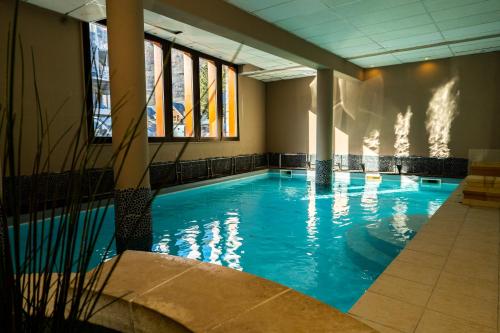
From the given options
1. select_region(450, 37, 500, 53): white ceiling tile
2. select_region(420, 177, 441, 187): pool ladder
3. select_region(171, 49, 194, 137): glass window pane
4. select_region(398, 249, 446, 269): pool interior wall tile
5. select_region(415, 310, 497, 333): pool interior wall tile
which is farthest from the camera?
select_region(420, 177, 441, 187): pool ladder

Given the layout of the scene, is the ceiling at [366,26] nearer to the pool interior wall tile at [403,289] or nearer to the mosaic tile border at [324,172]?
the mosaic tile border at [324,172]

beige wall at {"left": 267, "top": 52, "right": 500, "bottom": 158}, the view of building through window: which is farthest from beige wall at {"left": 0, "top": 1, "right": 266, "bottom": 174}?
beige wall at {"left": 267, "top": 52, "right": 500, "bottom": 158}

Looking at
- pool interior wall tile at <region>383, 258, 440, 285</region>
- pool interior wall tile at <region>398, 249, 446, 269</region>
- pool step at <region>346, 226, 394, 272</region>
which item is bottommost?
pool step at <region>346, 226, 394, 272</region>

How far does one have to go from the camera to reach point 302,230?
15.2 feet

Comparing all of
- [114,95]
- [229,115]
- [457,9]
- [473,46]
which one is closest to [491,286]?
[114,95]

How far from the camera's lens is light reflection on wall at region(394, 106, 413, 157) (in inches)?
373

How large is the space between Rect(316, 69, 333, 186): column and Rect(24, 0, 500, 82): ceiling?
772 mm

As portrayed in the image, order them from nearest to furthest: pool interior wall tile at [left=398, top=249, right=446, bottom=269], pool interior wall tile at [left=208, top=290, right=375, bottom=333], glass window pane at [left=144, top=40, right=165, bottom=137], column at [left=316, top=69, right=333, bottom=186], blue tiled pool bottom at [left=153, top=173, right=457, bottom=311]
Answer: pool interior wall tile at [left=208, top=290, right=375, bottom=333], pool interior wall tile at [left=398, top=249, right=446, bottom=269], blue tiled pool bottom at [left=153, top=173, right=457, bottom=311], glass window pane at [left=144, top=40, right=165, bottom=137], column at [left=316, top=69, right=333, bottom=186]

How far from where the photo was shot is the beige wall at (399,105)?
8.42 metres

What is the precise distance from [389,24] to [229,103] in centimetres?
555

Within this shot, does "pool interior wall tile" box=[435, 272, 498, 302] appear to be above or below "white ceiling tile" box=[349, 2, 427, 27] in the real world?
below

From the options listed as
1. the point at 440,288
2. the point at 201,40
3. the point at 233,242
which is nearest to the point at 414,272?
the point at 440,288

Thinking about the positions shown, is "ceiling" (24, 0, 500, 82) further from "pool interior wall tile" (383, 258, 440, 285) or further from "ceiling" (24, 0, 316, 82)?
"pool interior wall tile" (383, 258, 440, 285)

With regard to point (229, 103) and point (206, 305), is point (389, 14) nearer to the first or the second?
point (229, 103)
